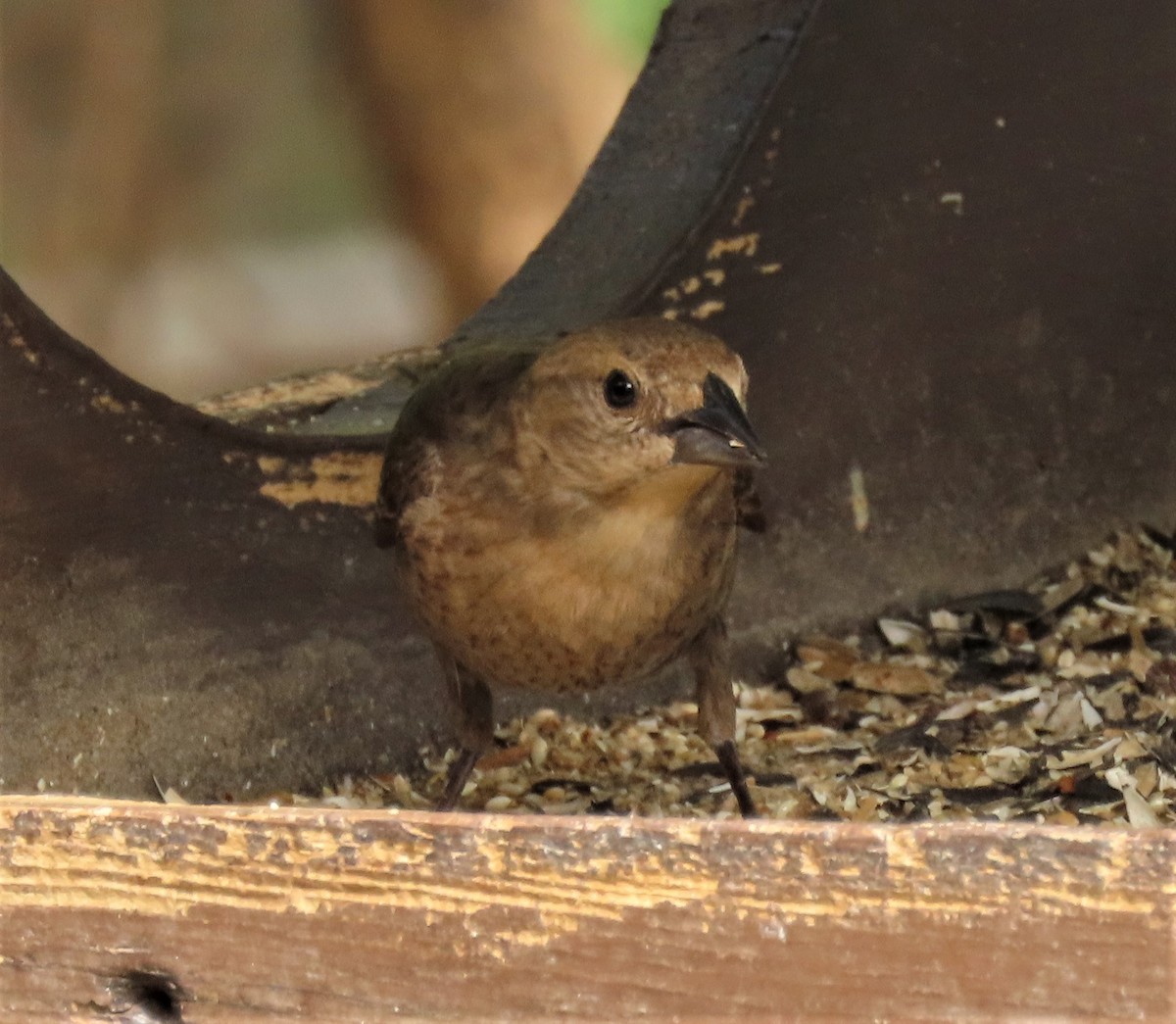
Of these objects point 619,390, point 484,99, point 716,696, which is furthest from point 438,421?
point 484,99

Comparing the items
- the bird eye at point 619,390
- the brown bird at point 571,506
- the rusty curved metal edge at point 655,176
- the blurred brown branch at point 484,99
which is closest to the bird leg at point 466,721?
the brown bird at point 571,506

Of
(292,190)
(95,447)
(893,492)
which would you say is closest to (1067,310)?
(893,492)

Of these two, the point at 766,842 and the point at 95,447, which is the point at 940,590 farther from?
the point at 766,842

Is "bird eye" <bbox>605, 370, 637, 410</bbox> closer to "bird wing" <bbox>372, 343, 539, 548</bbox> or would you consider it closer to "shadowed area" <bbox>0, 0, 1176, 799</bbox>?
"bird wing" <bbox>372, 343, 539, 548</bbox>

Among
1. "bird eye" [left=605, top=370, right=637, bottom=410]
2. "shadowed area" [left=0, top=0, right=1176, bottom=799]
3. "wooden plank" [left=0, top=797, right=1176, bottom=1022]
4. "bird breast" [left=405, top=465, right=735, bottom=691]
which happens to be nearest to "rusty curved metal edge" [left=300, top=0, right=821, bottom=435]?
"shadowed area" [left=0, top=0, right=1176, bottom=799]

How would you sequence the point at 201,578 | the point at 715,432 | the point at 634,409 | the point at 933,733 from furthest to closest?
the point at 933,733 < the point at 201,578 < the point at 634,409 < the point at 715,432

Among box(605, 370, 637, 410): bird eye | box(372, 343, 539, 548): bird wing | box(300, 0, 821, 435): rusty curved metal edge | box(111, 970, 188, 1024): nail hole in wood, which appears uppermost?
box(300, 0, 821, 435): rusty curved metal edge

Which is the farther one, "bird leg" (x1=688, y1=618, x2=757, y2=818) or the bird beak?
"bird leg" (x1=688, y1=618, x2=757, y2=818)

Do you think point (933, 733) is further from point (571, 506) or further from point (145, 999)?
point (145, 999)
